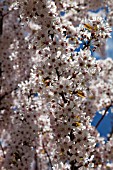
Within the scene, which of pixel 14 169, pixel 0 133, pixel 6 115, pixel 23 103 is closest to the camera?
pixel 14 169

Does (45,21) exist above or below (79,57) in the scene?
above

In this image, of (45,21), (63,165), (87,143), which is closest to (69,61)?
(45,21)

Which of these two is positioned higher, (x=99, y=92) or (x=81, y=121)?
(x=99, y=92)

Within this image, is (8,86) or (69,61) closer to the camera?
(69,61)

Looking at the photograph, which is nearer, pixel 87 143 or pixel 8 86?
pixel 87 143

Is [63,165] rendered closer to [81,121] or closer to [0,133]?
[81,121]

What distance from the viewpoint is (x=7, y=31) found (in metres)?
15.0

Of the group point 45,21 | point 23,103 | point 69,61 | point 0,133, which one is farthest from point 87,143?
point 0,133

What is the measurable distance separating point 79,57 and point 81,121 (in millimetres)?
1513

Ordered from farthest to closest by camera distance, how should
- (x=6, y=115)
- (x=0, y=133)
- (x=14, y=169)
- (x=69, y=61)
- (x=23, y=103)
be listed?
(x=0, y=133), (x=6, y=115), (x=23, y=103), (x=14, y=169), (x=69, y=61)

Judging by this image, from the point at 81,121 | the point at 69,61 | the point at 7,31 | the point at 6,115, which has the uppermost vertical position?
the point at 7,31

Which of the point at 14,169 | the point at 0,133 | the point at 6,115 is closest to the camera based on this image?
the point at 14,169

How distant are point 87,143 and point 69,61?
1971mm

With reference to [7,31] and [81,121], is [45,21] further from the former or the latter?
[7,31]
